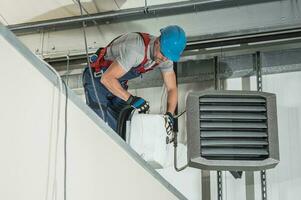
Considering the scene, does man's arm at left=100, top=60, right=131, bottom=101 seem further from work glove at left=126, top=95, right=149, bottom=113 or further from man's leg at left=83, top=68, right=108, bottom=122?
man's leg at left=83, top=68, right=108, bottom=122

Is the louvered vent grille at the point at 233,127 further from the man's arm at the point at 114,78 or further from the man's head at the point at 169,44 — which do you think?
the man's arm at the point at 114,78

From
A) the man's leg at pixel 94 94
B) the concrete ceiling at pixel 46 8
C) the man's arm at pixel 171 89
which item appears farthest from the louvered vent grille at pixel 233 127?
the concrete ceiling at pixel 46 8

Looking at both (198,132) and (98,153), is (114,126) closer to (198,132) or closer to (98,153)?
(198,132)

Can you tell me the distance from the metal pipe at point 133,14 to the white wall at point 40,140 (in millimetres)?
1371

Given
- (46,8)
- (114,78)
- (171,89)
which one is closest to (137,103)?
(114,78)

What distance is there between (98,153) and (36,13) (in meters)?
1.89

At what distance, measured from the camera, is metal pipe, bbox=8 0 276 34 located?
264 cm

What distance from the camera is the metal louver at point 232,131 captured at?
2088 mm

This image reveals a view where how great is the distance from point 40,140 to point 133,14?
1839 mm

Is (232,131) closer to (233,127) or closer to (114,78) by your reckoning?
(233,127)

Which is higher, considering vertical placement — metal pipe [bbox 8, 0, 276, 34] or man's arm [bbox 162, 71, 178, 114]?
metal pipe [bbox 8, 0, 276, 34]

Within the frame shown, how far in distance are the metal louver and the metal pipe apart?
0.69m

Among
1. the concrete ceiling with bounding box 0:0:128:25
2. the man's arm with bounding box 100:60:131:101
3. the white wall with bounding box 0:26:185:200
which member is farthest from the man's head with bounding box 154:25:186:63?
the white wall with bounding box 0:26:185:200

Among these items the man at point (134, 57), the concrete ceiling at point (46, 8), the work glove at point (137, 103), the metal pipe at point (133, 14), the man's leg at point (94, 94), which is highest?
the concrete ceiling at point (46, 8)
